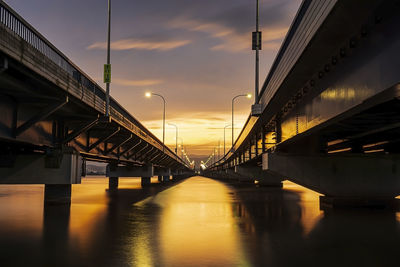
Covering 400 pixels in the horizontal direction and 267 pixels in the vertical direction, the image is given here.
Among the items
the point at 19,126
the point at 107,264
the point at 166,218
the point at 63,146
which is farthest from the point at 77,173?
the point at 107,264

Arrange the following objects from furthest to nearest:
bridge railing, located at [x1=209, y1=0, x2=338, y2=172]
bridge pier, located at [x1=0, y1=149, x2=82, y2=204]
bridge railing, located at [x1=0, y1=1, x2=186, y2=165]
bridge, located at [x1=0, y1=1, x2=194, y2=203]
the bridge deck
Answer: bridge pier, located at [x1=0, y1=149, x2=82, y2=204]
bridge, located at [x1=0, y1=1, x2=194, y2=203]
bridge railing, located at [x1=0, y1=1, x2=186, y2=165]
bridge railing, located at [x1=209, y1=0, x2=338, y2=172]
the bridge deck

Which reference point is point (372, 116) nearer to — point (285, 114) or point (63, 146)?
point (285, 114)

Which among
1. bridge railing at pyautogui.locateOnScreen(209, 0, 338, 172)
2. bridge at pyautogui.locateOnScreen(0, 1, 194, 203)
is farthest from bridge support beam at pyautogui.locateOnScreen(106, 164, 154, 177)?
bridge railing at pyautogui.locateOnScreen(209, 0, 338, 172)

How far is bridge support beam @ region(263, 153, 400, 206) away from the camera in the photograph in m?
27.2

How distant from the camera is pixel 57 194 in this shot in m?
28.5

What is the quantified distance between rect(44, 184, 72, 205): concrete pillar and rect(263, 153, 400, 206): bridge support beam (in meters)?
15.1

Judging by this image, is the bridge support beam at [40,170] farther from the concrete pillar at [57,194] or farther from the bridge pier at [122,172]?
the bridge pier at [122,172]

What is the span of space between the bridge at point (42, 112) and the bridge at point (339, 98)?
10.2 m

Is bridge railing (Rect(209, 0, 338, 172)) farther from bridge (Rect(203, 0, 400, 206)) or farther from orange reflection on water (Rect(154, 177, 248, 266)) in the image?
orange reflection on water (Rect(154, 177, 248, 266))

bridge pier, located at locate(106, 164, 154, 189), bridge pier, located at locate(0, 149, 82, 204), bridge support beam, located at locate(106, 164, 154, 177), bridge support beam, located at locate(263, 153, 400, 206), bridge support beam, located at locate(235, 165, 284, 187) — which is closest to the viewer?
bridge pier, located at locate(0, 149, 82, 204)

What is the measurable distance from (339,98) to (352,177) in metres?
14.5

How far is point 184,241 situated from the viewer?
13875 mm

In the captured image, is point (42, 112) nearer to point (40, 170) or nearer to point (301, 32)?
point (40, 170)

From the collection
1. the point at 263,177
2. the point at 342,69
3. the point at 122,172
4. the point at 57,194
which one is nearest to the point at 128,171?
the point at 122,172
